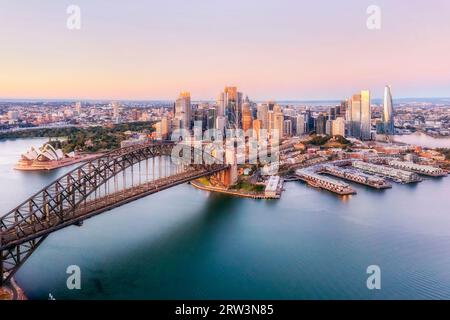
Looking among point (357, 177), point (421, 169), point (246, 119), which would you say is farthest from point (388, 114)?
point (357, 177)

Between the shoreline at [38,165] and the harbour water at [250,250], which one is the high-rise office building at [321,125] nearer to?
the harbour water at [250,250]

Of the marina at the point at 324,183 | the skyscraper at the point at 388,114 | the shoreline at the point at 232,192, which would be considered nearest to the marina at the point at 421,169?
the marina at the point at 324,183

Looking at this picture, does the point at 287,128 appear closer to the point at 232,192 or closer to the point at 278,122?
the point at 278,122

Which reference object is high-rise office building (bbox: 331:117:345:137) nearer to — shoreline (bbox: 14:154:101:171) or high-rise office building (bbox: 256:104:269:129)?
high-rise office building (bbox: 256:104:269:129)

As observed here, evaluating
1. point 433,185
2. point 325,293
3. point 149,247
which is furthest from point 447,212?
point 149,247
